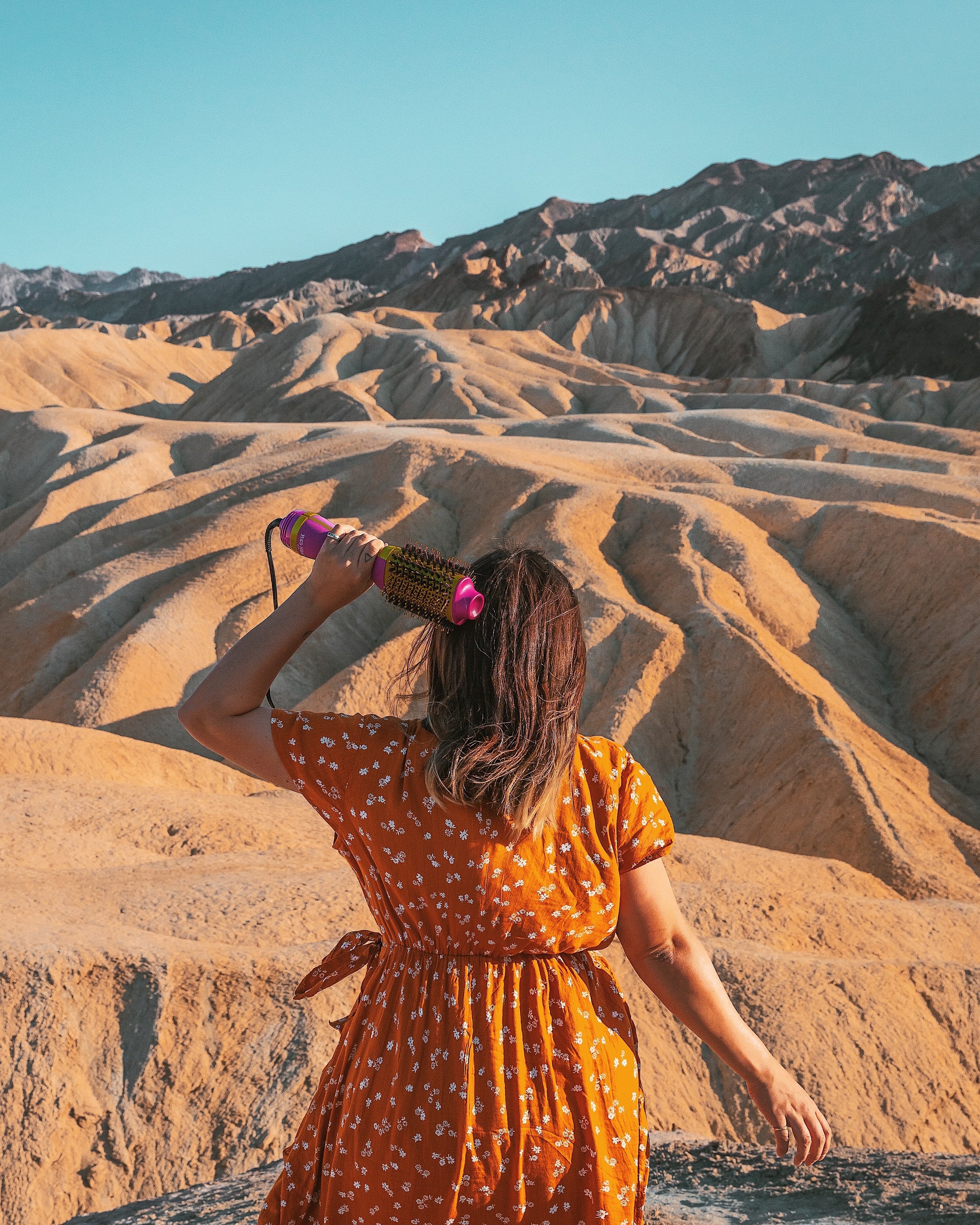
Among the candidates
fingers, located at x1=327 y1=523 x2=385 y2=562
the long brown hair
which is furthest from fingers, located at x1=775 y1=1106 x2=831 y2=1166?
fingers, located at x1=327 y1=523 x2=385 y2=562

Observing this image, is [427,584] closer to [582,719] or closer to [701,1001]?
[701,1001]

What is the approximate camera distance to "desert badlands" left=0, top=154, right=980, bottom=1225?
5.48 m

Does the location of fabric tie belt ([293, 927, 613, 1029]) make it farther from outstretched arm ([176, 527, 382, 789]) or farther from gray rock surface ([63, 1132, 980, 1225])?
gray rock surface ([63, 1132, 980, 1225])

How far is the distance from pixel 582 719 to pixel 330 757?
1251 cm

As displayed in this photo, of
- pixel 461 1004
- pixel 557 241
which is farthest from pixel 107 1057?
pixel 557 241

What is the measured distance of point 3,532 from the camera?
1003 inches

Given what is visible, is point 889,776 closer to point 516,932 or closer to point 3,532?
point 516,932

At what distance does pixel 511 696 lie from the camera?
192 centimetres

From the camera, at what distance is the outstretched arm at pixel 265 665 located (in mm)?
2059

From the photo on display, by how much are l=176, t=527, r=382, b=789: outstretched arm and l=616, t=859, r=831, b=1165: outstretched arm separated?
2.34 feet

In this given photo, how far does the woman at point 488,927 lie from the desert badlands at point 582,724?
3.66 meters

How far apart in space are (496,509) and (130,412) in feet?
118

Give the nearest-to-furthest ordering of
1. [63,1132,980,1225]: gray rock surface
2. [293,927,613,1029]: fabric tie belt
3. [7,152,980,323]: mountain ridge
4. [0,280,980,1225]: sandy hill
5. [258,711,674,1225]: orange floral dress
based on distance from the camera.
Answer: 1. [258,711,674,1225]: orange floral dress
2. [293,927,613,1029]: fabric tie belt
3. [63,1132,980,1225]: gray rock surface
4. [0,280,980,1225]: sandy hill
5. [7,152,980,323]: mountain ridge

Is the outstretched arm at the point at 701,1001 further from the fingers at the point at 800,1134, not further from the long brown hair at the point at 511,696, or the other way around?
the long brown hair at the point at 511,696
